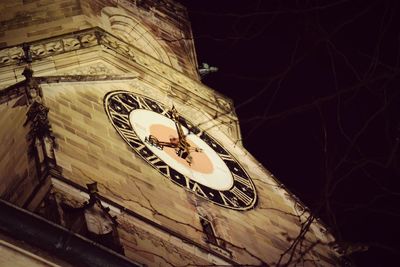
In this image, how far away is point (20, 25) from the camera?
18172mm

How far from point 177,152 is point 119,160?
6.33 ft

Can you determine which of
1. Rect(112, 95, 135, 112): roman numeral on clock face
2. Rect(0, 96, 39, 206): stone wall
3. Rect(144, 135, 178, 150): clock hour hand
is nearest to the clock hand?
Rect(144, 135, 178, 150): clock hour hand

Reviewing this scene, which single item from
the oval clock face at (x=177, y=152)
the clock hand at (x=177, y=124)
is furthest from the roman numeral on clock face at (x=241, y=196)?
the clock hand at (x=177, y=124)

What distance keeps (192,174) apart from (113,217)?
382 cm

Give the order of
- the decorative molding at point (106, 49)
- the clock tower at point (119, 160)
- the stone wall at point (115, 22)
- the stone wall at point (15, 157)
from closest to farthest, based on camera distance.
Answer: the clock tower at point (119, 160) → the stone wall at point (15, 157) → the decorative molding at point (106, 49) → the stone wall at point (115, 22)

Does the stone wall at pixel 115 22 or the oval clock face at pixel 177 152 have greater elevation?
the stone wall at pixel 115 22

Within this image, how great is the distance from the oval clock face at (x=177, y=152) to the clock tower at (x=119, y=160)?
0.03m

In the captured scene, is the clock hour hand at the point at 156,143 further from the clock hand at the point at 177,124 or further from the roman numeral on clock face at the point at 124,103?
the roman numeral on clock face at the point at 124,103

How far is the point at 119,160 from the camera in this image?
43.7 ft

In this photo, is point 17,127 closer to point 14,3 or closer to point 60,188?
point 60,188

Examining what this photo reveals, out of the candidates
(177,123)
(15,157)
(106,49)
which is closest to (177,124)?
(177,123)

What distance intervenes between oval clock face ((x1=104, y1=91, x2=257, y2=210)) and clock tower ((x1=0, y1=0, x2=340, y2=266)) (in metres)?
0.03

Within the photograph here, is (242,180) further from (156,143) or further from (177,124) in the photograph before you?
(156,143)

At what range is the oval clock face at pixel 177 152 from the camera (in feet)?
47.1
